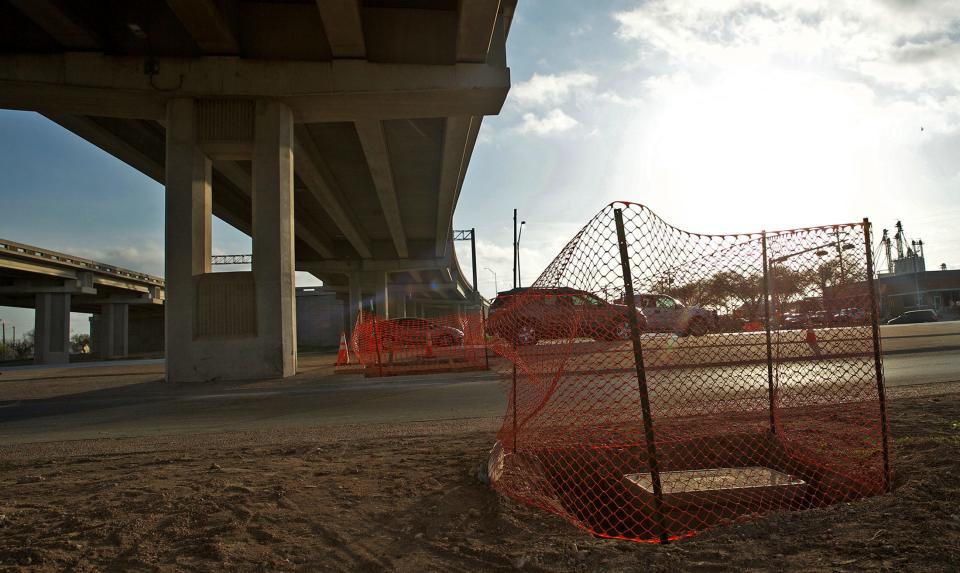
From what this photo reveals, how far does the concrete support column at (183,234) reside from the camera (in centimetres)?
1222

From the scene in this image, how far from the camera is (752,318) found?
15.9 ft

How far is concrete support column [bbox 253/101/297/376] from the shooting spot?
496 inches

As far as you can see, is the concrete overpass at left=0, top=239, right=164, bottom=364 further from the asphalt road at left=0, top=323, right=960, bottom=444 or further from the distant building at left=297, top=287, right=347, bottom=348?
the asphalt road at left=0, top=323, right=960, bottom=444

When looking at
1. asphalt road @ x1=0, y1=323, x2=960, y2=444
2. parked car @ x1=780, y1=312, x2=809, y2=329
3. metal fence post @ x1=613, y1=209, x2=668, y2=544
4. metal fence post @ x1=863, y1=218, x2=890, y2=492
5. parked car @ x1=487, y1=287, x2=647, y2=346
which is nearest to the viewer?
metal fence post @ x1=613, y1=209, x2=668, y2=544

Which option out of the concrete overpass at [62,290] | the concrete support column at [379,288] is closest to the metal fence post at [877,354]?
the concrete overpass at [62,290]

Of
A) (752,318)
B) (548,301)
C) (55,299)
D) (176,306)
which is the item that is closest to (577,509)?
(548,301)

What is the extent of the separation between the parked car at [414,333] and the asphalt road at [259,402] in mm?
2272

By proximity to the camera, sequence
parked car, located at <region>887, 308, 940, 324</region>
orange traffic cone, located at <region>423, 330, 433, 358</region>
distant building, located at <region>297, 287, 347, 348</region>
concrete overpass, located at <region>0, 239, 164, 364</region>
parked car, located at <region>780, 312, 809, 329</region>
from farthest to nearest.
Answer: distant building, located at <region>297, 287, 347, 348</region>, parked car, located at <region>887, 308, 940, 324</region>, concrete overpass, located at <region>0, 239, 164, 364</region>, orange traffic cone, located at <region>423, 330, 433, 358</region>, parked car, located at <region>780, 312, 809, 329</region>

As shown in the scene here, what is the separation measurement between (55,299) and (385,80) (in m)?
37.3

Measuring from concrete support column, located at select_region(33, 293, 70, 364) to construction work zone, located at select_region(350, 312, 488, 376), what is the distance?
31854 mm

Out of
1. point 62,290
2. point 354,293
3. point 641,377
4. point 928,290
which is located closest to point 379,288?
point 354,293

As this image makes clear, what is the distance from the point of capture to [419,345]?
16391 millimetres

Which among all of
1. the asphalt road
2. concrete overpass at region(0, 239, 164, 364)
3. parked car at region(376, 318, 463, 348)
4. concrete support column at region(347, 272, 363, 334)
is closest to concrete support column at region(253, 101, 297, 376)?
the asphalt road

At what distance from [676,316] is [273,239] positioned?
10938 millimetres
